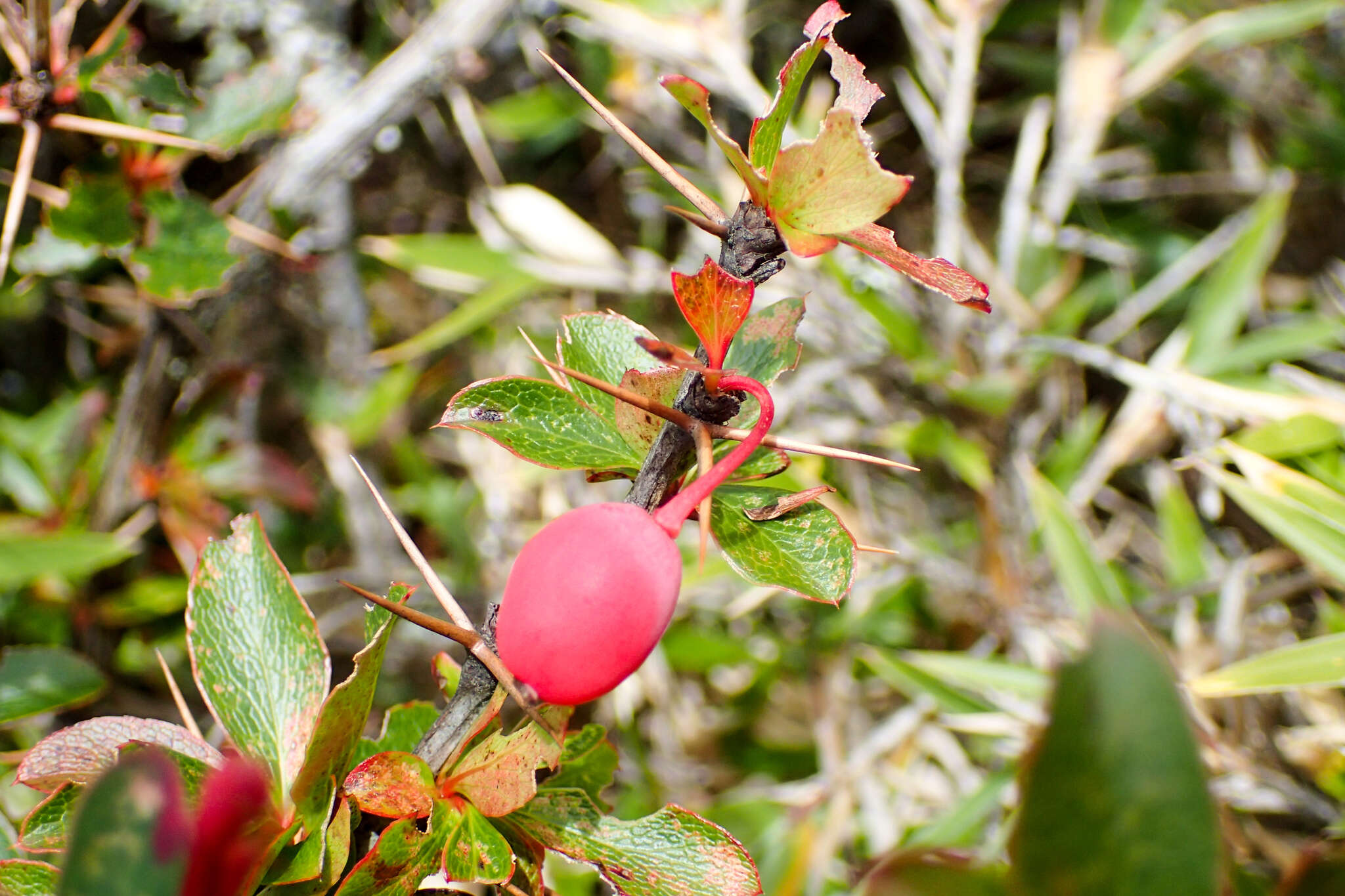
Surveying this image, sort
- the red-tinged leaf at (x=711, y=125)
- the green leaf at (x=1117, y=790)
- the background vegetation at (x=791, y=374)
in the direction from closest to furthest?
the green leaf at (x=1117, y=790), the red-tinged leaf at (x=711, y=125), the background vegetation at (x=791, y=374)

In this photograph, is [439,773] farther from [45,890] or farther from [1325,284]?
[1325,284]

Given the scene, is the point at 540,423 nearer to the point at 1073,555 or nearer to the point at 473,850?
the point at 473,850

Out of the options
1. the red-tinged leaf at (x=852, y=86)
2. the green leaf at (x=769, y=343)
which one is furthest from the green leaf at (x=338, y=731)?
the red-tinged leaf at (x=852, y=86)

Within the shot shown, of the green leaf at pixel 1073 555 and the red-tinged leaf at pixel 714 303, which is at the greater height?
the red-tinged leaf at pixel 714 303

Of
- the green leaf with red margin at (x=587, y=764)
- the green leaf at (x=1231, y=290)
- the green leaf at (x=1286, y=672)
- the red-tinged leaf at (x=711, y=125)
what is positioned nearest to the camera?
the red-tinged leaf at (x=711, y=125)

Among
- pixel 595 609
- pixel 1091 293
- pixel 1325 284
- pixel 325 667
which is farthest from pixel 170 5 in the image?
pixel 1325 284

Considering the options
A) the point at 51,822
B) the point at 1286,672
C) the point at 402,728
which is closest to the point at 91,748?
the point at 51,822

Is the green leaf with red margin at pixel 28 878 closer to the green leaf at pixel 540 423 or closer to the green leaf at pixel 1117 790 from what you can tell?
the green leaf at pixel 540 423
